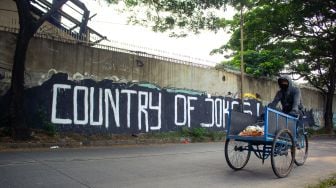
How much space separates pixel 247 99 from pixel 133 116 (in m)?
8.36

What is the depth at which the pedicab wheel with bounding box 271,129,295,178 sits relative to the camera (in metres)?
6.99

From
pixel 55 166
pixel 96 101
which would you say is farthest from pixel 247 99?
pixel 55 166

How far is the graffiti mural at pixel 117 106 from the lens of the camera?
12.3m

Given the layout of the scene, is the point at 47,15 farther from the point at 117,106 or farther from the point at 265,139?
the point at 265,139

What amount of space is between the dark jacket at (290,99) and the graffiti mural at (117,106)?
6929 mm

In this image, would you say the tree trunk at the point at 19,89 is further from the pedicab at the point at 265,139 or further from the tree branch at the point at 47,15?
the pedicab at the point at 265,139

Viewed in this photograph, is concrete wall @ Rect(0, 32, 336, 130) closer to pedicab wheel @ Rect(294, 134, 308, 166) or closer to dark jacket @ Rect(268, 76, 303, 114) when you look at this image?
dark jacket @ Rect(268, 76, 303, 114)

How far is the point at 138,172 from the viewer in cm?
718

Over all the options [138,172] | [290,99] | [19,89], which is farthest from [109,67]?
[290,99]

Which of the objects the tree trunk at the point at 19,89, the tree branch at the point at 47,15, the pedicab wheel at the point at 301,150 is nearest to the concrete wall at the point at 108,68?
the tree trunk at the point at 19,89

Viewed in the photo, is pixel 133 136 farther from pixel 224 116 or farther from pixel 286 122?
pixel 286 122

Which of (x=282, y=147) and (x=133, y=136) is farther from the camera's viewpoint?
(x=133, y=136)

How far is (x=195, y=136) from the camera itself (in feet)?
52.0

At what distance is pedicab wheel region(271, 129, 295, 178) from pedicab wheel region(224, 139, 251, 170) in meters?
0.64
